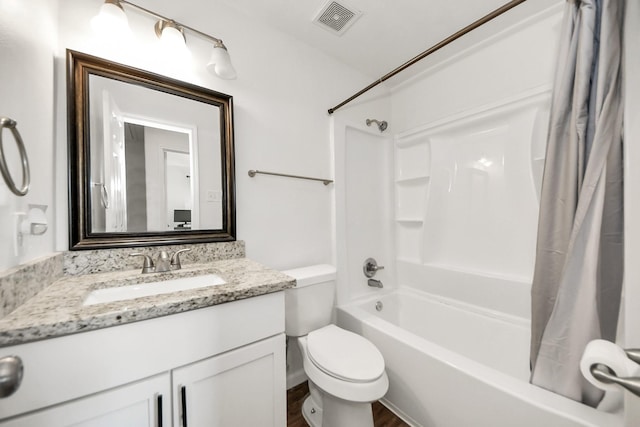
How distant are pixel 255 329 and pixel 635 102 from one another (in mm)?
1368

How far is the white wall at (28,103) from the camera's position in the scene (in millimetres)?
646

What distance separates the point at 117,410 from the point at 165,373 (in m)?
0.12

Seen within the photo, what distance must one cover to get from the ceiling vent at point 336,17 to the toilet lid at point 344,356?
190 cm

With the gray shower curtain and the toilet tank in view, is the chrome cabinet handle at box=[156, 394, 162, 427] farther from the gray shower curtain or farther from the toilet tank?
the gray shower curtain

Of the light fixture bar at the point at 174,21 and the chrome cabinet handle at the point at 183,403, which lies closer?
the chrome cabinet handle at the point at 183,403

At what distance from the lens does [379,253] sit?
2.08m

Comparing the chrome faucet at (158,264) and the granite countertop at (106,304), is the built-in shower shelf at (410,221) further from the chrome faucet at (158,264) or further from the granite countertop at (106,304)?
the chrome faucet at (158,264)

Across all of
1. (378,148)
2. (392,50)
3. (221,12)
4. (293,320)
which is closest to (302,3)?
(221,12)

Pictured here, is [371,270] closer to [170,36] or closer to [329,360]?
[329,360]

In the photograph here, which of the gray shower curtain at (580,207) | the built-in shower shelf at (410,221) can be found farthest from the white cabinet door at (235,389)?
the built-in shower shelf at (410,221)

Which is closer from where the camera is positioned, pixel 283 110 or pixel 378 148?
pixel 283 110

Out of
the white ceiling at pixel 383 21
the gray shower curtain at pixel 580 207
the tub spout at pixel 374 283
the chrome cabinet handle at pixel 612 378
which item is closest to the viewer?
the chrome cabinet handle at pixel 612 378

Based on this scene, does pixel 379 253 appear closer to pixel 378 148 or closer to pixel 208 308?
pixel 378 148

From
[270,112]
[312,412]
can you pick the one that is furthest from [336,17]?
[312,412]
